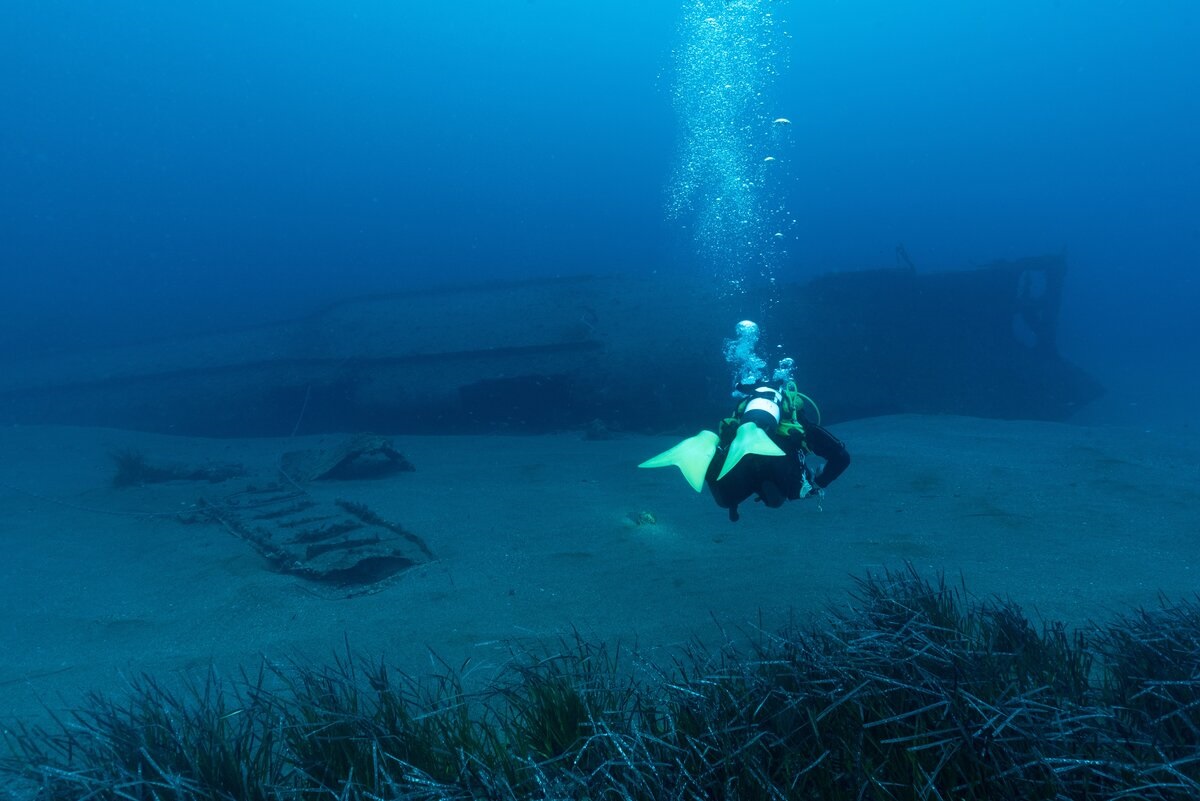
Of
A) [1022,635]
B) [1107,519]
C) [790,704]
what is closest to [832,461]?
[1022,635]

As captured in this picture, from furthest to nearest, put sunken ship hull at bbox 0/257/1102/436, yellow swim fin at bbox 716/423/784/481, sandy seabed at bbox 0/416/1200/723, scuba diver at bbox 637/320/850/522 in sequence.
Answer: sunken ship hull at bbox 0/257/1102/436
sandy seabed at bbox 0/416/1200/723
scuba diver at bbox 637/320/850/522
yellow swim fin at bbox 716/423/784/481

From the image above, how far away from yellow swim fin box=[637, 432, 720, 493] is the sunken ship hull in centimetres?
745

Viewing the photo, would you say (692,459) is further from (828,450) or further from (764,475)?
(828,450)

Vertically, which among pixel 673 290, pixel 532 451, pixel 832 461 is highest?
pixel 673 290

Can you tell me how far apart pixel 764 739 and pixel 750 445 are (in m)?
1.45

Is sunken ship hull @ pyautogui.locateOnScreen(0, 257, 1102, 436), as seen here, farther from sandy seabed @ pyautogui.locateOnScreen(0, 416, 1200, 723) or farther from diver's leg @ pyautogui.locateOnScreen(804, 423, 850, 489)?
diver's leg @ pyautogui.locateOnScreen(804, 423, 850, 489)

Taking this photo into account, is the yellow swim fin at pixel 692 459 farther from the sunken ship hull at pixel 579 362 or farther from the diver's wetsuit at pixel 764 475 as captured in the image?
the sunken ship hull at pixel 579 362

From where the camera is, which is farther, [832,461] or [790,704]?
[832,461]

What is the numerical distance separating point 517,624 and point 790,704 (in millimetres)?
A: 2392

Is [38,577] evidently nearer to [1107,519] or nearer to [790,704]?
[790,704]

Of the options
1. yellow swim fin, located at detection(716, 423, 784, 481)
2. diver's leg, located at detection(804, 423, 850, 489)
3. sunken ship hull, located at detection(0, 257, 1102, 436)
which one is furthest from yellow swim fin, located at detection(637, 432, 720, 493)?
A: sunken ship hull, located at detection(0, 257, 1102, 436)

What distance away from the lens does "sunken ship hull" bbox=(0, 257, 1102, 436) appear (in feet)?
38.2

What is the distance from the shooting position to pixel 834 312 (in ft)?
41.1

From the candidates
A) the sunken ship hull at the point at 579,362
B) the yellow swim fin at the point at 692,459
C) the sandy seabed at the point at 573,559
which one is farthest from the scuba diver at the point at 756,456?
the sunken ship hull at the point at 579,362
